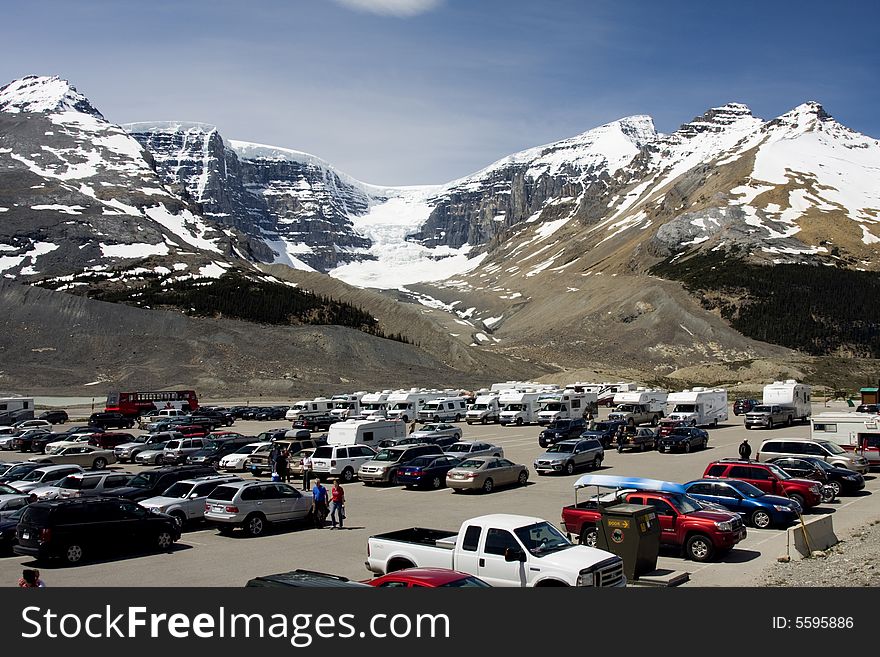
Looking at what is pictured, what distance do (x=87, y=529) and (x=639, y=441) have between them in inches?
1203

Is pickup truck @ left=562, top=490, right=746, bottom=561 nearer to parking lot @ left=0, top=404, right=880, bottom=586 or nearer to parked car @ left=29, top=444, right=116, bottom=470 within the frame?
parking lot @ left=0, top=404, right=880, bottom=586

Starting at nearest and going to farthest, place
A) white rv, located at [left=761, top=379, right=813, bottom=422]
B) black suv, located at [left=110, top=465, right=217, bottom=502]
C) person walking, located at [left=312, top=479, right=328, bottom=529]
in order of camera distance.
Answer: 1. person walking, located at [left=312, top=479, right=328, bottom=529]
2. black suv, located at [left=110, top=465, right=217, bottom=502]
3. white rv, located at [left=761, top=379, right=813, bottom=422]

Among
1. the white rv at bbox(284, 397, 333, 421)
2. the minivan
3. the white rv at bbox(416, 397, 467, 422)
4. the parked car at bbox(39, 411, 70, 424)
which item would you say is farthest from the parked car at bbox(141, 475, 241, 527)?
the parked car at bbox(39, 411, 70, 424)

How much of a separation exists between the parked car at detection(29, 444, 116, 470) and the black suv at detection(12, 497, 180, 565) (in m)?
19.4

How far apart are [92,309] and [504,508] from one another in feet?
363

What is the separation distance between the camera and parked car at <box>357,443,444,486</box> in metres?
32.3

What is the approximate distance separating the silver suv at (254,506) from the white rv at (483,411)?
133ft

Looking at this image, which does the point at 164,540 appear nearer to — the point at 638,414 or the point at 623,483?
the point at 623,483

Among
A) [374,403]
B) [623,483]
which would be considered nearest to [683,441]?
[623,483]

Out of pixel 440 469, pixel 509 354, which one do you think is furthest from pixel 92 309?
pixel 440 469

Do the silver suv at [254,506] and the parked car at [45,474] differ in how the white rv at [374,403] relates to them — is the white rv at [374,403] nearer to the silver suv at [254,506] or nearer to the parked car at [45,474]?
the parked car at [45,474]
